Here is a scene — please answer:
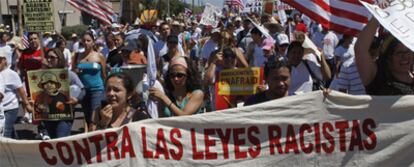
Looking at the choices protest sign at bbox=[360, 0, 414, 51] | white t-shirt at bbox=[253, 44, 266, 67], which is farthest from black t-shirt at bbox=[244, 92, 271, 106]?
white t-shirt at bbox=[253, 44, 266, 67]

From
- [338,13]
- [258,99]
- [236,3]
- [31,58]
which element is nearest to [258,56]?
[31,58]

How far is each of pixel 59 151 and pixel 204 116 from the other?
3.27 feet

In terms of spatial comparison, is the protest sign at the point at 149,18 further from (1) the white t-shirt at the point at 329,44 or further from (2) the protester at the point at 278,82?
(2) the protester at the point at 278,82

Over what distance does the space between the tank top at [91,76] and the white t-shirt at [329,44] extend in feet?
16.3

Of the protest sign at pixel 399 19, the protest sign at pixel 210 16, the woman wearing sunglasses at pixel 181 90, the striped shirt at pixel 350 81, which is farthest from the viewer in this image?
the protest sign at pixel 210 16

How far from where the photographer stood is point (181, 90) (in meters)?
5.43

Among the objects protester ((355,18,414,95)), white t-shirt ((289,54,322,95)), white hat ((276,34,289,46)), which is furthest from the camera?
white hat ((276,34,289,46))

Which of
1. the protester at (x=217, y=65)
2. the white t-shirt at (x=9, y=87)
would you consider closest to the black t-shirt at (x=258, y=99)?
the protester at (x=217, y=65)

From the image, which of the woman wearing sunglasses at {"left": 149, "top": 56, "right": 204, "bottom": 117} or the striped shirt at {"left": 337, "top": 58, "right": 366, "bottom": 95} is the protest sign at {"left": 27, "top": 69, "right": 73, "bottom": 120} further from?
the striped shirt at {"left": 337, "top": 58, "right": 366, "bottom": 95}

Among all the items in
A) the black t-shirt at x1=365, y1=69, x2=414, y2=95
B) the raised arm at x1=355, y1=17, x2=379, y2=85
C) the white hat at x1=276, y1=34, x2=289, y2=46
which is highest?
the raised arm at x1=355, y1=17, x2=379, y2=85

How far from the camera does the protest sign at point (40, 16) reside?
10289 millimetres

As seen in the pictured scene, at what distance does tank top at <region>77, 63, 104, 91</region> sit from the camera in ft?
28.5

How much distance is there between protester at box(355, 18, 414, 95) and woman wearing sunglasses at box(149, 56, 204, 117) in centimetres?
142

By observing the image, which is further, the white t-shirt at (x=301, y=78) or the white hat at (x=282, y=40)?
the white hat at (x=282, y=40)
